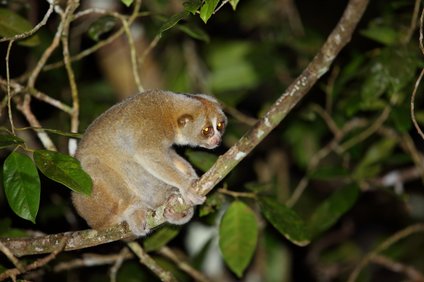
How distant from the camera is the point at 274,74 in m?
6.81

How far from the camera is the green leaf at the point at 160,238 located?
4621mm

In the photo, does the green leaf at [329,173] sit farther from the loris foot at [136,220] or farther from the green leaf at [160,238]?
the loris foot at [136,220]

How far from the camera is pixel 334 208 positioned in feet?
17.1

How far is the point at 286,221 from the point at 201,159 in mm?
732

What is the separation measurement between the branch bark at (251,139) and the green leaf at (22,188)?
354 millimetres

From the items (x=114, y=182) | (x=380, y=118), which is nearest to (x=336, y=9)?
Answer: (x=380, y=118)

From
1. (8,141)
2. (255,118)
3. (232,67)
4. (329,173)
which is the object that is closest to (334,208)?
(329,173)

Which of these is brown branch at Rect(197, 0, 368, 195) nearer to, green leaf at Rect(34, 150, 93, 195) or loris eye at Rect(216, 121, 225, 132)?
green leaf at Rect(34, 150, 93, 195)

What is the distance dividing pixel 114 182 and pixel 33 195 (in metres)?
0.66

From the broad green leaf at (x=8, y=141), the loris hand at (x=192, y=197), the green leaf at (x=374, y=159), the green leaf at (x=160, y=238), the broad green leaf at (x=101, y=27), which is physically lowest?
the green leaf at (x=374, y=159)

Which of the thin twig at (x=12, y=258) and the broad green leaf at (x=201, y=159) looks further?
the broad green leaf at (x=201, y=159)

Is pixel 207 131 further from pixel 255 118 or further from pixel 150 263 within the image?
pixel 255 118

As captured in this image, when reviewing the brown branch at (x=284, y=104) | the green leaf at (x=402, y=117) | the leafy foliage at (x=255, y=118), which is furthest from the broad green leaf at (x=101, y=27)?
the green leaf at (x=402, y=117)

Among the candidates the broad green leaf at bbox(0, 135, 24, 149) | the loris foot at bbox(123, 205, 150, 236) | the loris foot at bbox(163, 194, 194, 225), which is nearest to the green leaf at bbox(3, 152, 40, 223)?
the broad green leaf at bbox(0, 135, 24, 149)
